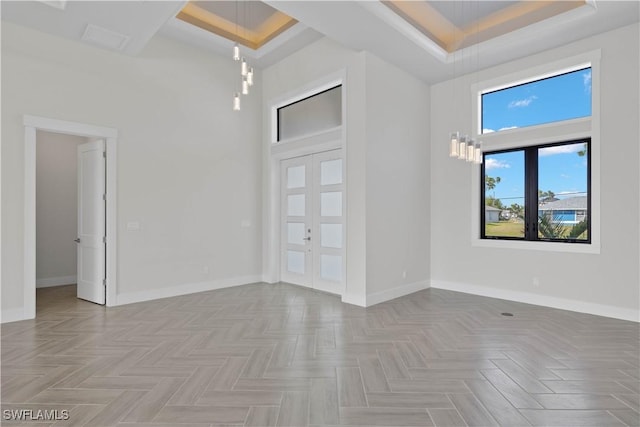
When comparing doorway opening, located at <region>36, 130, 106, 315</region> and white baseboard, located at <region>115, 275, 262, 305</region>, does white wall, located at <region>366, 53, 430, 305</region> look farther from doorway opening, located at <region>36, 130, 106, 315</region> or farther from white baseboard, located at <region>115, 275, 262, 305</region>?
doorway opening, located at <region>36, 130, 106, 315</region>

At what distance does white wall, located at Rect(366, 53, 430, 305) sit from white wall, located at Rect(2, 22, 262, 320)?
8.26 ft

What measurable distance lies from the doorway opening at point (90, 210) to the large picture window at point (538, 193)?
5.68m

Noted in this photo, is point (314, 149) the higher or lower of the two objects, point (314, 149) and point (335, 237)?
Answer: the higher

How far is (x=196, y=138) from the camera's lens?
595 cm

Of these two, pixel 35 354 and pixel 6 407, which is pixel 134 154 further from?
pixel 6 407

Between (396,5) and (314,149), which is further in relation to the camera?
(314,149)

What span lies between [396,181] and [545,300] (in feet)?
8.81

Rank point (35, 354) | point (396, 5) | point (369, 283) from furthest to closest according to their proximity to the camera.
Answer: point (369, 283) → point (396, 5) → point (35, 354)

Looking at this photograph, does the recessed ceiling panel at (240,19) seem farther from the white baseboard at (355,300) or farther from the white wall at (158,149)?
the white baseboard at (355,300)

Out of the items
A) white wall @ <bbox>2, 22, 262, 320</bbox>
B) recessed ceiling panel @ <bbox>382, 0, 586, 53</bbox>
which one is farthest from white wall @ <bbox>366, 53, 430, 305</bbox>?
white wall @ <bbox>2, 22, 262, 320</bbox>

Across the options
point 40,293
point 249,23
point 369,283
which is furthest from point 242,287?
point 249,23

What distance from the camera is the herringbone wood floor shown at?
2.40 m

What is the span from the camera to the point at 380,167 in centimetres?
533

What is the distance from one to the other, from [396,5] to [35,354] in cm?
556
